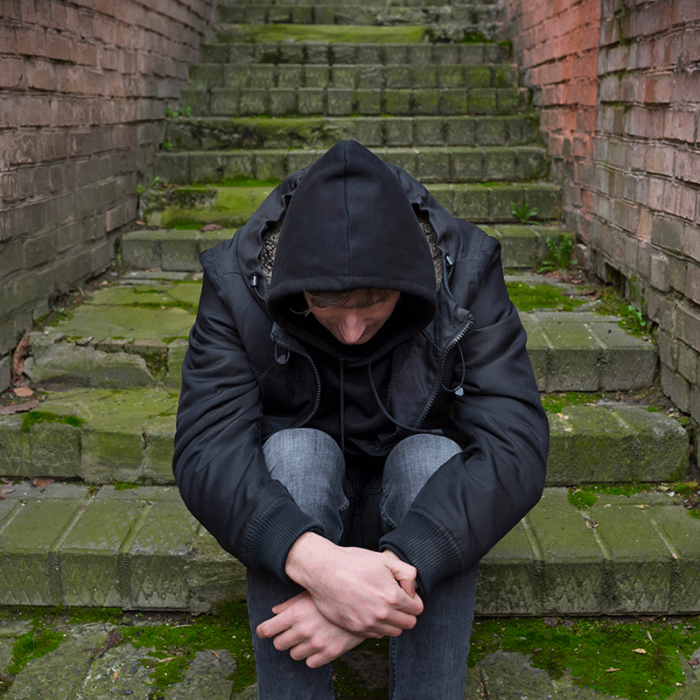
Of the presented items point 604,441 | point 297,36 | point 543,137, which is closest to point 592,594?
point 604,441

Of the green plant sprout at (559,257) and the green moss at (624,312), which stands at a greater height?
the green plant sprout at (559,257)

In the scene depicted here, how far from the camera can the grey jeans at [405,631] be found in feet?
4.66

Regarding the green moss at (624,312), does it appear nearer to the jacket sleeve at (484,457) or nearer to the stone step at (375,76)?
the jacket sleeve at (484,457)

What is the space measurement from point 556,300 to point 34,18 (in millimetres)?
2380

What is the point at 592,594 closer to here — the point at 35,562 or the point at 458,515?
the point at 458,515

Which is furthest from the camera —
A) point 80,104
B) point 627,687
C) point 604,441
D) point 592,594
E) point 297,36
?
point 297,36

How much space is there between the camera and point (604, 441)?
2.34 m

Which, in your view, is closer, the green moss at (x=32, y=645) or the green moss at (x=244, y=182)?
the green moss at (x=32, y=645)

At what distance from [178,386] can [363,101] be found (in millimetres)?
2811

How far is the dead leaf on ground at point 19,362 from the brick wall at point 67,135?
0.03 m

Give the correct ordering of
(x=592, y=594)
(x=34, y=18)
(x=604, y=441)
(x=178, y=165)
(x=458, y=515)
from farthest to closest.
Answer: (x=178, y=165), (x=34, y=18), (x=604, y=441), (x=592, y=594), (x=458, y=515)

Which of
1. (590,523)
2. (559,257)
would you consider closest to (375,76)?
(559,257)

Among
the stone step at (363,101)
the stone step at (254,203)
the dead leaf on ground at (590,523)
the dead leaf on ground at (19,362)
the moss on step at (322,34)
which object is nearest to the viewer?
the dead leaf on ground at (590,523)

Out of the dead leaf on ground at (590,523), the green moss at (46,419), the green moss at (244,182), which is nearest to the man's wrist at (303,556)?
the dead leaf on ground at (590,523)
